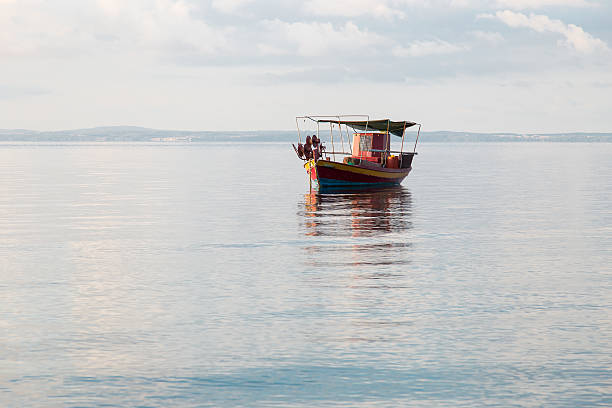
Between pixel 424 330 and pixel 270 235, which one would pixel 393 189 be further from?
pixel 424 330

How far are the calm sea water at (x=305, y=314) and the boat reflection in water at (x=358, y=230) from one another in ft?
0.45

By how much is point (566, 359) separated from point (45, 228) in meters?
21.5

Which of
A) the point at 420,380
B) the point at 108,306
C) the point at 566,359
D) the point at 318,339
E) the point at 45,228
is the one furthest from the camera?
the point at 45,228

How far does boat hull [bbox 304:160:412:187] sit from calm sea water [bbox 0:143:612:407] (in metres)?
22.2

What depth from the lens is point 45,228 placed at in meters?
29.0

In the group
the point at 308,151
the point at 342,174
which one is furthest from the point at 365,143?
the point at 308,151

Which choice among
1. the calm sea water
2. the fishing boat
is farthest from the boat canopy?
the calm sea water

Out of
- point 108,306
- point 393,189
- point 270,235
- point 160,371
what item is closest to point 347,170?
point 393,189

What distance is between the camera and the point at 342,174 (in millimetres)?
53500

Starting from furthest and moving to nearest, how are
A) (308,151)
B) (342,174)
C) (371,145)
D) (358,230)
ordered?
(371,145) → (308,151) → (342,174) → (358,230)

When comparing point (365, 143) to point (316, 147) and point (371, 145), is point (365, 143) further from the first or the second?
point (316, 147)

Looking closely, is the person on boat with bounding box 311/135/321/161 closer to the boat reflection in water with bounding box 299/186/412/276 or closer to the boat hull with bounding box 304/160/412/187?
the boat hull with bounding box 304/160/412/187

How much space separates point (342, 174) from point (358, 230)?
83.5 ft

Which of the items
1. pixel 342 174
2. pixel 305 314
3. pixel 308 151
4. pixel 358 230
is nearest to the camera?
pixel 305 314
